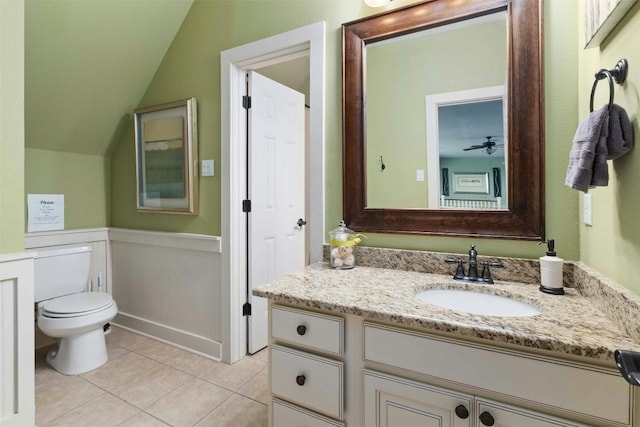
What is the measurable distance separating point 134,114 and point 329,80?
177cm

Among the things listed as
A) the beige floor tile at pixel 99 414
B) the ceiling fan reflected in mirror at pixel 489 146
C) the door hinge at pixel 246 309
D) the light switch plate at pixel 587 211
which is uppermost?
the ceiling fan reflected in mirror at pixel 489 146

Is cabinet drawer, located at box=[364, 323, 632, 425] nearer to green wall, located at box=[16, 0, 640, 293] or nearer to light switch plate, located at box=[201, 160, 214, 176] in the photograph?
green wall, located at box=[16, 0, 640, 293]

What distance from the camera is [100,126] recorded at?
2549 millimetres

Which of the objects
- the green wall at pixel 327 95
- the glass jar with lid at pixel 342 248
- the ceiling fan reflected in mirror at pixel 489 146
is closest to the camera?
the green wall at pixel 327 95

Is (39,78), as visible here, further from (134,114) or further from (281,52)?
(281,52)

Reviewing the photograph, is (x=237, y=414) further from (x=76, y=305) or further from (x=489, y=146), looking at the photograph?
(x=489, y=146)

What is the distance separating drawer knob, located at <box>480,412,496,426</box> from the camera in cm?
83

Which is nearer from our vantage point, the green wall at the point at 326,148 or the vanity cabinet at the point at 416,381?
the vanity cabinet at the point at 416,381

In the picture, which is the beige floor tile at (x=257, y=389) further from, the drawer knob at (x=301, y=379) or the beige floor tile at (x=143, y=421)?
the drawer knob at (x=301, y=379)

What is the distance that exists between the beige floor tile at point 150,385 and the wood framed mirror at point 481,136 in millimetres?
1456

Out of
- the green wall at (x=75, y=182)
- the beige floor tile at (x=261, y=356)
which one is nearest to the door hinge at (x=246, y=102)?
the green wall at (x=75, y=182)

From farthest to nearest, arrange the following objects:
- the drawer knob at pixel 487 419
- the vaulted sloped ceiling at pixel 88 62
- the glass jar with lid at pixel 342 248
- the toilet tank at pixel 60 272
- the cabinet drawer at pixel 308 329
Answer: the toilet tank at pixel 60 272 < the vaulted sloped ceiling at pixel 88 62 < the glass jar with lid at pixel 342 248 < the cabinet drawer at pixel 308 329 < the drawer knob at pixel 487 419

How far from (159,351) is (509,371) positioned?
2336 mm

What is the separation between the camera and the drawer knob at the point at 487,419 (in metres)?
0.83
